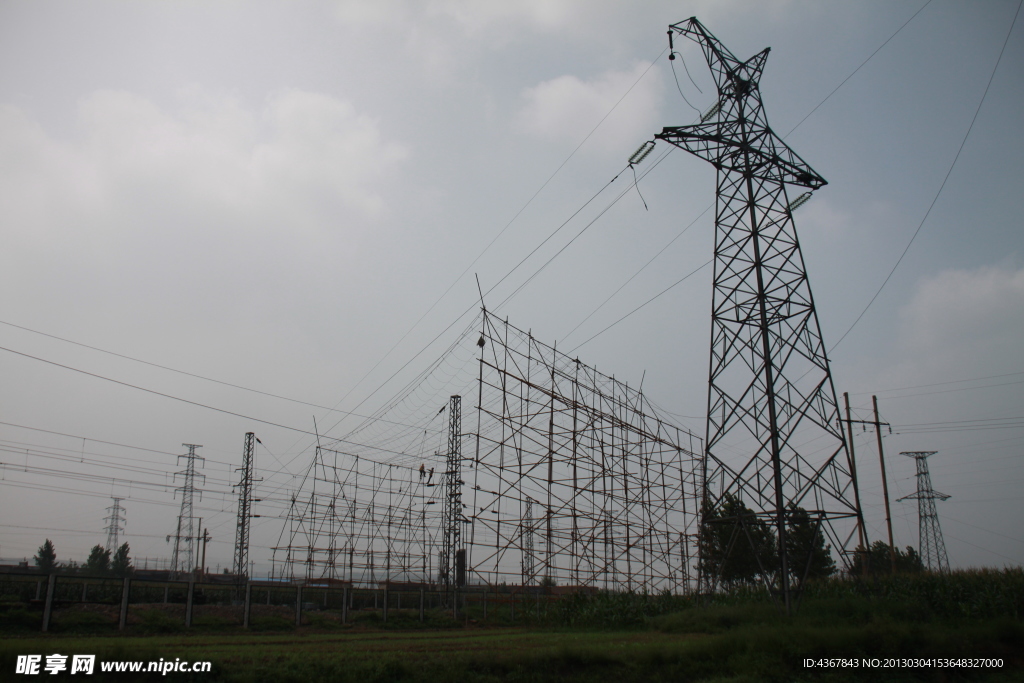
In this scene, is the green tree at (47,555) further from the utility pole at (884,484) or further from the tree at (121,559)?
the utility pole at (884,484)

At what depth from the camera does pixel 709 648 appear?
1269cm

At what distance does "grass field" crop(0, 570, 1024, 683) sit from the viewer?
1038 centimetres

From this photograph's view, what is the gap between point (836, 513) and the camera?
14867 mm

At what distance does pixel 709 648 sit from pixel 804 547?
64.9 ft

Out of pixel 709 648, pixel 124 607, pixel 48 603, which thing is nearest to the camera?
pixel 709 648

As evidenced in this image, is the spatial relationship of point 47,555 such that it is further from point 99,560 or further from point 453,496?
point 453,496

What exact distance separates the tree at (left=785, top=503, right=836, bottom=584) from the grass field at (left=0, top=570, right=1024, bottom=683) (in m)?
1.34

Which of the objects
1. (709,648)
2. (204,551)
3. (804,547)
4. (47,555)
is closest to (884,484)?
(804,547)

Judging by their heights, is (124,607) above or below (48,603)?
below

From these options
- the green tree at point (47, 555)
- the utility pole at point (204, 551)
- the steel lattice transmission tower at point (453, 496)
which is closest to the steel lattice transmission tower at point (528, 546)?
the steel lattice transmission tower at point (453, 496)

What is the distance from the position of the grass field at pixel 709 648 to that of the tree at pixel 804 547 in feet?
4.38

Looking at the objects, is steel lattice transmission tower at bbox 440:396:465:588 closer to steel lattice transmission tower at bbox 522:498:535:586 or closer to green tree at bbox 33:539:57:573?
steel lattice transmission tower at bbox 522:498:535:586

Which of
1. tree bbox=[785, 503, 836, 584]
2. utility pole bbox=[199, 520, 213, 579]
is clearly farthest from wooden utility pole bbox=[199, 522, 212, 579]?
tree bbox=[785, 503, 836, 584]

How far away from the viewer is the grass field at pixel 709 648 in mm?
10383
